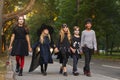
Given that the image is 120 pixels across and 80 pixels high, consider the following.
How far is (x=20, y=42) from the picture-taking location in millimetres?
14125

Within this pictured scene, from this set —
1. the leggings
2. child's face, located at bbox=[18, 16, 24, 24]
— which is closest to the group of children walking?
the leggings

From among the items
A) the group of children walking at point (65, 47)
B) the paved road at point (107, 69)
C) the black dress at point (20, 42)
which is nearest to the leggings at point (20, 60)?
the group of children walking at point (65, 47)

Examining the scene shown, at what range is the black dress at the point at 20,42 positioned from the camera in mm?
14039

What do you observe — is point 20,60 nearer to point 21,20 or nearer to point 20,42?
point 20,42

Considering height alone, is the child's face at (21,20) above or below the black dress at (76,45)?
above

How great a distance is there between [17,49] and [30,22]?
3024 inches

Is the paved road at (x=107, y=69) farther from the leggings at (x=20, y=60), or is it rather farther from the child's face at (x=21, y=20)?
the child's face at (x=21, y=20)

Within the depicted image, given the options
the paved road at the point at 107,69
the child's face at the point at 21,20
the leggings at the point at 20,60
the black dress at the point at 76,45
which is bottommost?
the paved road at the point at 107,69

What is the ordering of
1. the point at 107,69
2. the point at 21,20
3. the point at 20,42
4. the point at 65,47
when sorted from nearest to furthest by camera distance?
the point at 21,20, the point at 20,42, the point at 65,47, the point at 107,69

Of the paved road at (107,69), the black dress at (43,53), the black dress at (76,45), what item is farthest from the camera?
the paved road at (107,69)

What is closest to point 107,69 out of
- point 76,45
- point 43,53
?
point 76,45

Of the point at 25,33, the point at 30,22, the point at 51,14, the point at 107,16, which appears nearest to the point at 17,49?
the point at 25,33

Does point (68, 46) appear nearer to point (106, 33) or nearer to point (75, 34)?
point (75, 34)

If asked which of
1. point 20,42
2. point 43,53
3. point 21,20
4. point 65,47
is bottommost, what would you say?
point 43,53
